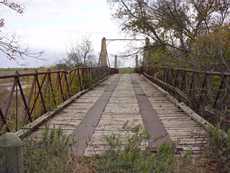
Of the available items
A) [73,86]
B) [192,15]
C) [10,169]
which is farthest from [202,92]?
[192,15]

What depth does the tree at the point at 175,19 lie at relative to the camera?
1634 cm

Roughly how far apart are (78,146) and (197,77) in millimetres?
3782

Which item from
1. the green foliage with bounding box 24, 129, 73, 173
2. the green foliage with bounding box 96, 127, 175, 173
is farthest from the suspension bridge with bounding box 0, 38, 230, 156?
the green foliage with bounding box 96, 127, 175, 173

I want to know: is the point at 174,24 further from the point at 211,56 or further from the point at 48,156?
the point at 48,156

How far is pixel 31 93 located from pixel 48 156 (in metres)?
4.13

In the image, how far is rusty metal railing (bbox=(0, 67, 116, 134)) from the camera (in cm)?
624

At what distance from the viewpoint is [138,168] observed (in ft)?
11.2

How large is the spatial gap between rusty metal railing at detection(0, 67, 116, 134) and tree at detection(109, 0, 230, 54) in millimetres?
4381

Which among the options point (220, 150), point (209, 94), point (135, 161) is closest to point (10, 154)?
point (135, 161)

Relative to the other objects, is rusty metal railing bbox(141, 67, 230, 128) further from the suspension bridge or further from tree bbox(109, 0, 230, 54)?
tree bbox(109, 0, 230, 54)

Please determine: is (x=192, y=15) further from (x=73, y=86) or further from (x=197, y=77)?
(x=197, y=77)

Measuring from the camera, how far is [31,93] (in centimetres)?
769

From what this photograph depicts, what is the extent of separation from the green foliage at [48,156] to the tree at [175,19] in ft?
34.3

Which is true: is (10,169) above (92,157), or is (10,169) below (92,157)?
above
